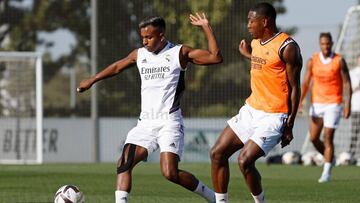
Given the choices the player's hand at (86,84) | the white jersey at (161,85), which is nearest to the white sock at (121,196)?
the white jersey at (161,85)

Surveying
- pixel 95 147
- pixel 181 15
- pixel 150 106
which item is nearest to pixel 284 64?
pixel 150 106

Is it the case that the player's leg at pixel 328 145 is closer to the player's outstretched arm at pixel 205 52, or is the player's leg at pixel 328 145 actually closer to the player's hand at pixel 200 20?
the player's outstretched arm at pixel 205 52

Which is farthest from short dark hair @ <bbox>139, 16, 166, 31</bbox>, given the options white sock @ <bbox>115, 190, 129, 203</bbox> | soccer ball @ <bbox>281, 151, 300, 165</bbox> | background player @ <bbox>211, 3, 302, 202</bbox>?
soccer ball @ <bbox>281, 151, 300, 165</bbox>

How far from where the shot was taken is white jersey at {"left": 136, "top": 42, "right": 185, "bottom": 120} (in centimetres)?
1164

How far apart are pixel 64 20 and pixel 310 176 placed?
18.7 m

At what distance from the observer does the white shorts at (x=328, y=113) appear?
18328 mm

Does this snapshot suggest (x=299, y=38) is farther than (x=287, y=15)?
No

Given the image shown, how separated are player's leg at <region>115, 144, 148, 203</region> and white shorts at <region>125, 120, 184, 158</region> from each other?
0.22 ft

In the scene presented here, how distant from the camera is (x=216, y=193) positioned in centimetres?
1188

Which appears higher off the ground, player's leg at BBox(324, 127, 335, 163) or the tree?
the tree

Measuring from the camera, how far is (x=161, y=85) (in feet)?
38.1

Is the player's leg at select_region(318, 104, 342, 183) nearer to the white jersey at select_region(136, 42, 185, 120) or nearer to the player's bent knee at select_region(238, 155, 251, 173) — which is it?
the player's bent knee at select_region(238, 155, 251, 173)

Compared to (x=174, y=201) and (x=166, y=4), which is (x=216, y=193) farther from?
(x=166, y=4)

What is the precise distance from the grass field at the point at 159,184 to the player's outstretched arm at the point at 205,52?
2910 millimetres
